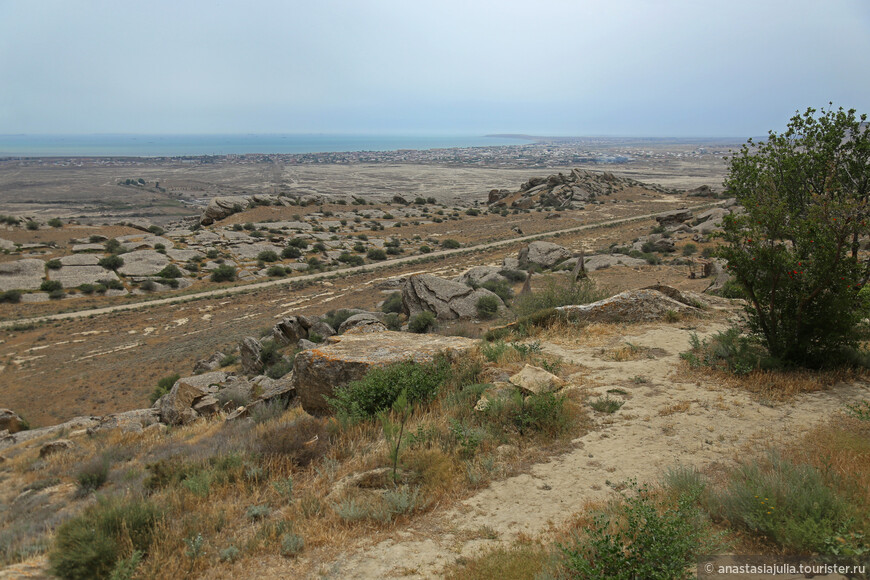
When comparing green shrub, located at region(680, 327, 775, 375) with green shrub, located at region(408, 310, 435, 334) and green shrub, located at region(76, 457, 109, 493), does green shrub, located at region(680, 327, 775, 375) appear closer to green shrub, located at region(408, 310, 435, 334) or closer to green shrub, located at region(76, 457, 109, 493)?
green shrub, located at region(408, 310, 435, 334)

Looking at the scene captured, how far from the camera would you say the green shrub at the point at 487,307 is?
695 inches

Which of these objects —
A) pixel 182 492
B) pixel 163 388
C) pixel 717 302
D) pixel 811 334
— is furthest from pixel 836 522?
pixel 163 388

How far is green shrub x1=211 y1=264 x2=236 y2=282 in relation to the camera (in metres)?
35.2

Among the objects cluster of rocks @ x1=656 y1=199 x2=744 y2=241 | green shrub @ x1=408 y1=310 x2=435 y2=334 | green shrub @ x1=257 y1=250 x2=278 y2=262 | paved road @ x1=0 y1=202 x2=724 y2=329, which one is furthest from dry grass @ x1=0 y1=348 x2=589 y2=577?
green shrub @ x1=257 y1=250 x2=278 y2=262

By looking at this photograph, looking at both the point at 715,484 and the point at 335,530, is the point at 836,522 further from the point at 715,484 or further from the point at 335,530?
the point at 335,530

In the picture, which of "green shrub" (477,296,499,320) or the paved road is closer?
"green shrub" (477,296,499,320)

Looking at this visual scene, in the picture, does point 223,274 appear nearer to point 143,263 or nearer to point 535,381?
point 143,263

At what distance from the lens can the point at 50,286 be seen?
1211 inches

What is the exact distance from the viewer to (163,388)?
626 inches

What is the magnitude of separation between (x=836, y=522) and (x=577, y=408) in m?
3.29

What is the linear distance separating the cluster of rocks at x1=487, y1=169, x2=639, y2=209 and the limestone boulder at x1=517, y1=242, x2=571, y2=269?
34704 mm

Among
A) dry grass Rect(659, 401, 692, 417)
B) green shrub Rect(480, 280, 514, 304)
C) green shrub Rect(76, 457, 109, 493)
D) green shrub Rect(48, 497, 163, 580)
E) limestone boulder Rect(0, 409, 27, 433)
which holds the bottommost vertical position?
limestone boulder Rect(0, 409, 27, 433)

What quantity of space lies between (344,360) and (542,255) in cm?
2333

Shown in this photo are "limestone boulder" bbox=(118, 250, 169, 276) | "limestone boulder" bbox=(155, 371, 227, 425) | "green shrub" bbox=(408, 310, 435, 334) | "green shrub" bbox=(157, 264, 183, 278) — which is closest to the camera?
"limestone boulder" bbox=(155, 371, 227, 425)
